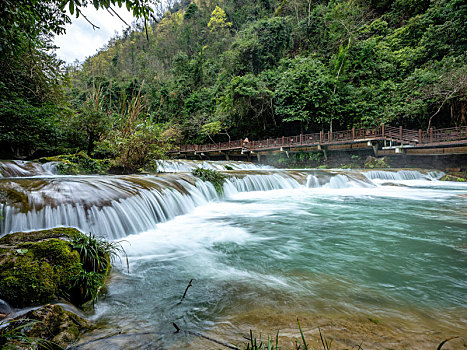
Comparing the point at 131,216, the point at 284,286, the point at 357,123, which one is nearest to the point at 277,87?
the point at 357,123

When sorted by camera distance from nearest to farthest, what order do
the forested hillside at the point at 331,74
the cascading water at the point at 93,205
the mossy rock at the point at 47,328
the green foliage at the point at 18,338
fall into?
the green foliage at the point at 18,338
the mossy rock at the point at 47,328
the cascading water at the point at 93,205
the forested hillside at the point at 331,74

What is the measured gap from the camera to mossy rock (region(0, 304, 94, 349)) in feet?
4.40

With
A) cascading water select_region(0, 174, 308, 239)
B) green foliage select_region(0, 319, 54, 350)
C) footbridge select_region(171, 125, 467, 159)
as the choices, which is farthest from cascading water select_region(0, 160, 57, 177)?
footbridge select_region(171, 125, 467, 159)

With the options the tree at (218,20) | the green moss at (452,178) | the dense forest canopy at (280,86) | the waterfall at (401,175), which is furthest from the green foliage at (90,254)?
the tree at (218,20)

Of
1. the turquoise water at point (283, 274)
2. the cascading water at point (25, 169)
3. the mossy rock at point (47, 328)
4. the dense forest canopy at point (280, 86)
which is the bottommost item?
the turquoise water at point (283, 274)

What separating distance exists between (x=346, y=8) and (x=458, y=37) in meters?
12.7

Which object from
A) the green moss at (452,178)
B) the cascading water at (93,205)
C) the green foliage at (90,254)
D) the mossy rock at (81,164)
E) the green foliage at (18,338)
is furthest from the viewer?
the green moss at (452,178)

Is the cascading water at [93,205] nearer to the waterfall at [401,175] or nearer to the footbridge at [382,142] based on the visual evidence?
the waterfall at [401,175]

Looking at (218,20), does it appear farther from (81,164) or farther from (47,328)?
(47,328)

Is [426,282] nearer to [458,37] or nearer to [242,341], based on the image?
[242,341]

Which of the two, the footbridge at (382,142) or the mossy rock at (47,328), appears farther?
the footbridge at (382,142)

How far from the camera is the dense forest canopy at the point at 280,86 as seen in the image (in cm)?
947

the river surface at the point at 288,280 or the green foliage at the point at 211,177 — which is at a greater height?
the green foliage at the point at 211,177

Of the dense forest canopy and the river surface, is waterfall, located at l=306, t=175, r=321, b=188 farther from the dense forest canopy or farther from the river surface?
the dense forest canopy
